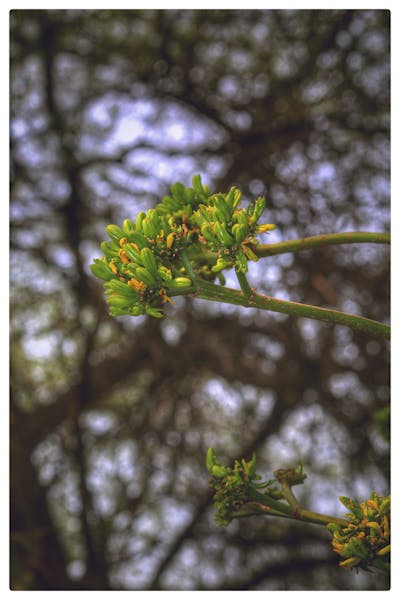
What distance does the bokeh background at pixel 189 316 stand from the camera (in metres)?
1.70

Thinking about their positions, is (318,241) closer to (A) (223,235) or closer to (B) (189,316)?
(A) (223,235)

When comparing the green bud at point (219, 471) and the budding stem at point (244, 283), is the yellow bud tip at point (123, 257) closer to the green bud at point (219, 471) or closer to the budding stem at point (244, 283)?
the budding stem at point (244, 283)

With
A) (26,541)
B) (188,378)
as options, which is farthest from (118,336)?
(26,541)

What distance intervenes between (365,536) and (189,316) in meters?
1.52

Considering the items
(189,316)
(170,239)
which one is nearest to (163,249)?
(170,239)

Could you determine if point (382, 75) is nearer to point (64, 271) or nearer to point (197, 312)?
point (197, 312)

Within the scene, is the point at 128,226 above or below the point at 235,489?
above

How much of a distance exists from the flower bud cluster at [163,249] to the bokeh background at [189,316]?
3.73 ft

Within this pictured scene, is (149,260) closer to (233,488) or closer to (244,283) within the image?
(244,283)

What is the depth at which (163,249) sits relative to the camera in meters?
0.48

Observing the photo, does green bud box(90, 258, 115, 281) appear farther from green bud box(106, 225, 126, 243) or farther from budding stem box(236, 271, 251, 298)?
budding stem box(236, 271, 251, 298)

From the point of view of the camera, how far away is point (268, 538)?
1981mm

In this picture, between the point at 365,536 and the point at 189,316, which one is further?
the point at 189,316
